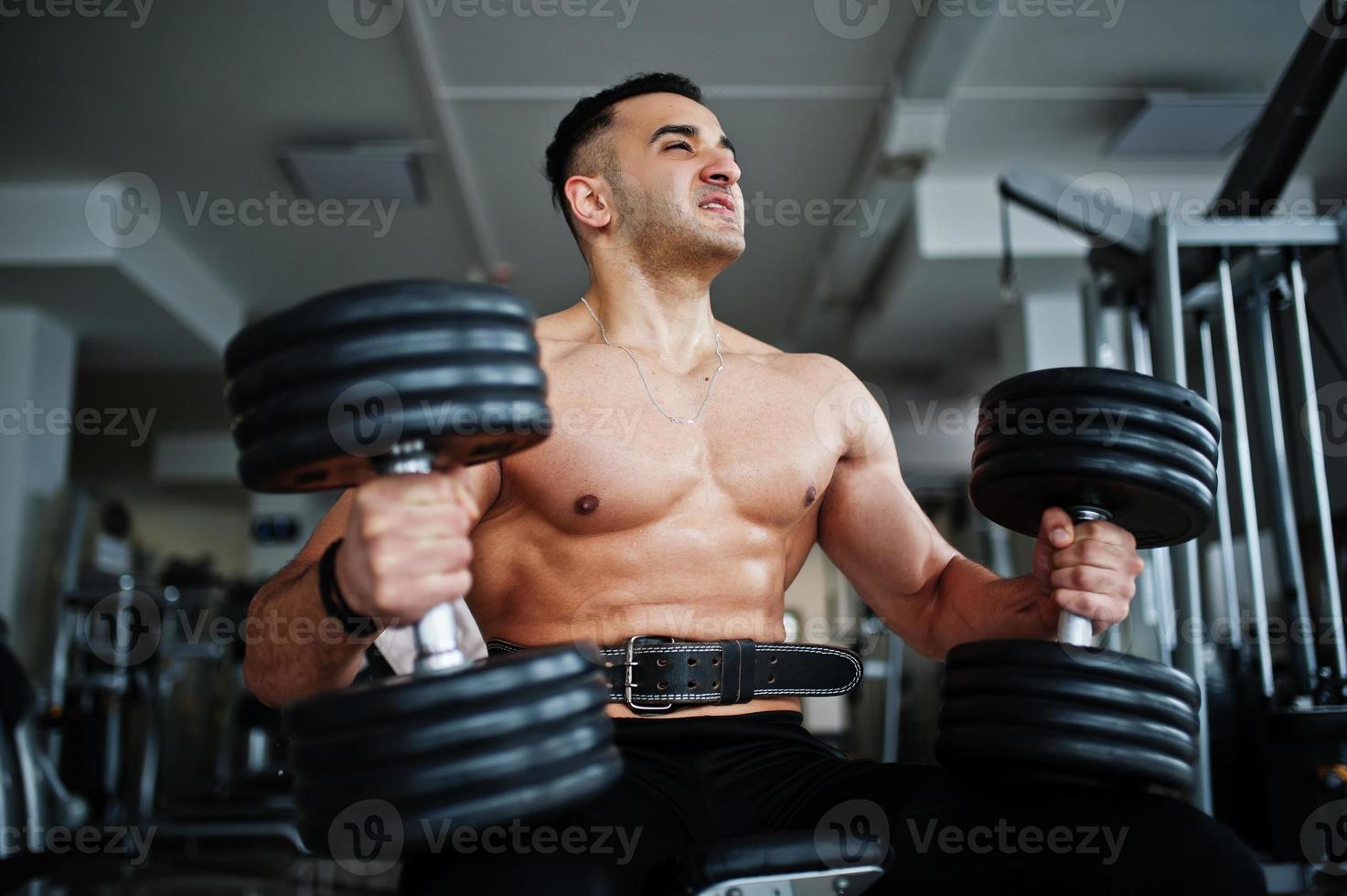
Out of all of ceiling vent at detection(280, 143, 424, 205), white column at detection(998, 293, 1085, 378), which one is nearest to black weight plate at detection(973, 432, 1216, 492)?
ceiling vent at detection(280, 143, 424, 205)

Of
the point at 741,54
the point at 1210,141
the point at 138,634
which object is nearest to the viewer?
the point at 741,54

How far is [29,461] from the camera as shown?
514 centimetres

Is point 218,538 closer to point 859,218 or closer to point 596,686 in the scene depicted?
point 859,218

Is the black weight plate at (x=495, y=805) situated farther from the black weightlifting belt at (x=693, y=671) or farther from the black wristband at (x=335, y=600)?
the black weightlifting belt at (x=693, y=671)

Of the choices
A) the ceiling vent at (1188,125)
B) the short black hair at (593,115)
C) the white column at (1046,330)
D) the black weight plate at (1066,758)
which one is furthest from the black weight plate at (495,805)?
the white column at (1046,330)

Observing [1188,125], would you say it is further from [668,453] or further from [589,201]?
[668,453]

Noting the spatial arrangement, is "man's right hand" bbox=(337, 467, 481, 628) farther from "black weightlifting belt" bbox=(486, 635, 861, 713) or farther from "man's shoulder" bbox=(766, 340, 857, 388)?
"man's shoulder" bbox=(766, 340, 857, 388)

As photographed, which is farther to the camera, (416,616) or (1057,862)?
(1057,862)

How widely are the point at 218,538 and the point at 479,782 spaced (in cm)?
1063

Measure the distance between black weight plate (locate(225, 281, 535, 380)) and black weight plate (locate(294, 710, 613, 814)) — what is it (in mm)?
328

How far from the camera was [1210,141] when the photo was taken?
175 inches

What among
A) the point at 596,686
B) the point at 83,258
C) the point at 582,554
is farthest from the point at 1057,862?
the point at 83,258

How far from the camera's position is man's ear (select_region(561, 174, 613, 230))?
161 cm

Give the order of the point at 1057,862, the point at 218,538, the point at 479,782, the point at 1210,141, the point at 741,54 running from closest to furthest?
the point at 479,782 < the point at 1057,862 < the point at 741,54 < the point at 1210,141 < the point at 218,538
